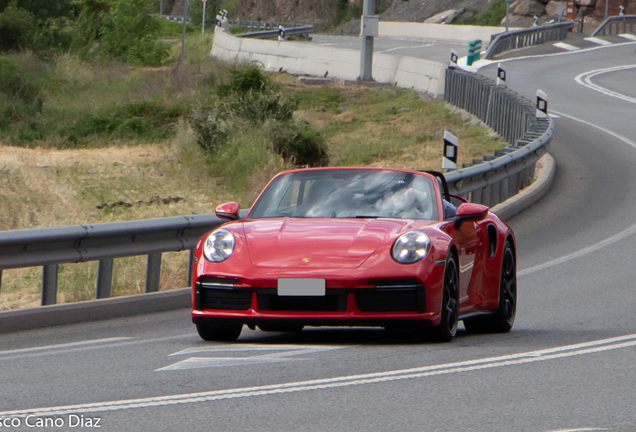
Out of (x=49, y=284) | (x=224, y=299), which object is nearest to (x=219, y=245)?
(x=224, y=299)

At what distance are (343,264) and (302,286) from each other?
12.2 inches

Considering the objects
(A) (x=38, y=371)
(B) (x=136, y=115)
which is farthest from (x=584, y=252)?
Result: (B) (x=136, y=115)

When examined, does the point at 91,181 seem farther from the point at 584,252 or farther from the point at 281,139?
the point at 584,252

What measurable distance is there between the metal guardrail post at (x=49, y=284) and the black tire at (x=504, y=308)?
3.53m

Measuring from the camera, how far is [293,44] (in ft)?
170

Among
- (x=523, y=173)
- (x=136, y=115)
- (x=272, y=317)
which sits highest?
(x=272, y=317)

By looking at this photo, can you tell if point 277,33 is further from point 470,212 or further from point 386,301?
point 386,301

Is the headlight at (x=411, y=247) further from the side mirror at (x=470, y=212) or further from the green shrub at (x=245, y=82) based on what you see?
the green shrub at (x=245, y=82)

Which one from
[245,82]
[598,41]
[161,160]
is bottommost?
[161,160]

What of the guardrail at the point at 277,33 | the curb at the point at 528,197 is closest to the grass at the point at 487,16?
the guardrail at the point at 277,33

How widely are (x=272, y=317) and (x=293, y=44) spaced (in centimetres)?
4544

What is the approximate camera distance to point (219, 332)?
7.91 meters

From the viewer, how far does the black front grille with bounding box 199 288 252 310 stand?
740 cm

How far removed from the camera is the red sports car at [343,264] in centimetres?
727
